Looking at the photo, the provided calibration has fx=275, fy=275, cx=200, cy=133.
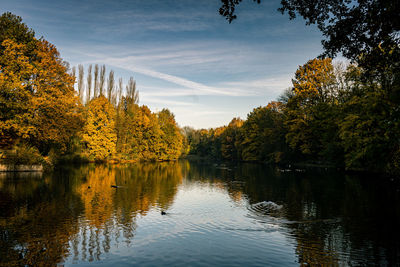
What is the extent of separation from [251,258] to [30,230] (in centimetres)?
988

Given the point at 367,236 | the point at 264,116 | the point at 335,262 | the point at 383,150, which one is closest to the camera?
the point at 335,262

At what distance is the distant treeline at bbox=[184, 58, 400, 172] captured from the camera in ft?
91.5

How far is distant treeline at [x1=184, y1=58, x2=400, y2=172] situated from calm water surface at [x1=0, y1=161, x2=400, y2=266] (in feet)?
17.1

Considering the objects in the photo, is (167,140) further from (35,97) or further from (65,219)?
(65,219)

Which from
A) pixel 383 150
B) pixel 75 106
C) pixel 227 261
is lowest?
pixel 227 261

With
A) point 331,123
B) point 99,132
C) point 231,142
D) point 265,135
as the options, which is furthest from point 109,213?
point 231,142

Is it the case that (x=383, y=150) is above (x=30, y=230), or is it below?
above

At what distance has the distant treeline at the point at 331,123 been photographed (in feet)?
91.5

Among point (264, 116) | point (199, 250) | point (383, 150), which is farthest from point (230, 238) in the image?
point (264, 116)

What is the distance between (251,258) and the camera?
33.2 ft

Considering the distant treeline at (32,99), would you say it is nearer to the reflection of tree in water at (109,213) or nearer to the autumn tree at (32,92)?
the autumn tree at (32,92)

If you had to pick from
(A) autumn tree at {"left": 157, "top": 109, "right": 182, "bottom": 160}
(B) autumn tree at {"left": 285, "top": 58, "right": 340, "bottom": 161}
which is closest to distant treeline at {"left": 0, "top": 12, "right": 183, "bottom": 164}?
(A) autumn tree at {"left": 157, "top": 109, "right": 182, "bottom": 160}

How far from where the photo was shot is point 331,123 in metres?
46.3

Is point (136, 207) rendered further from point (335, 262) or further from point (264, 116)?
point (264, 116)
